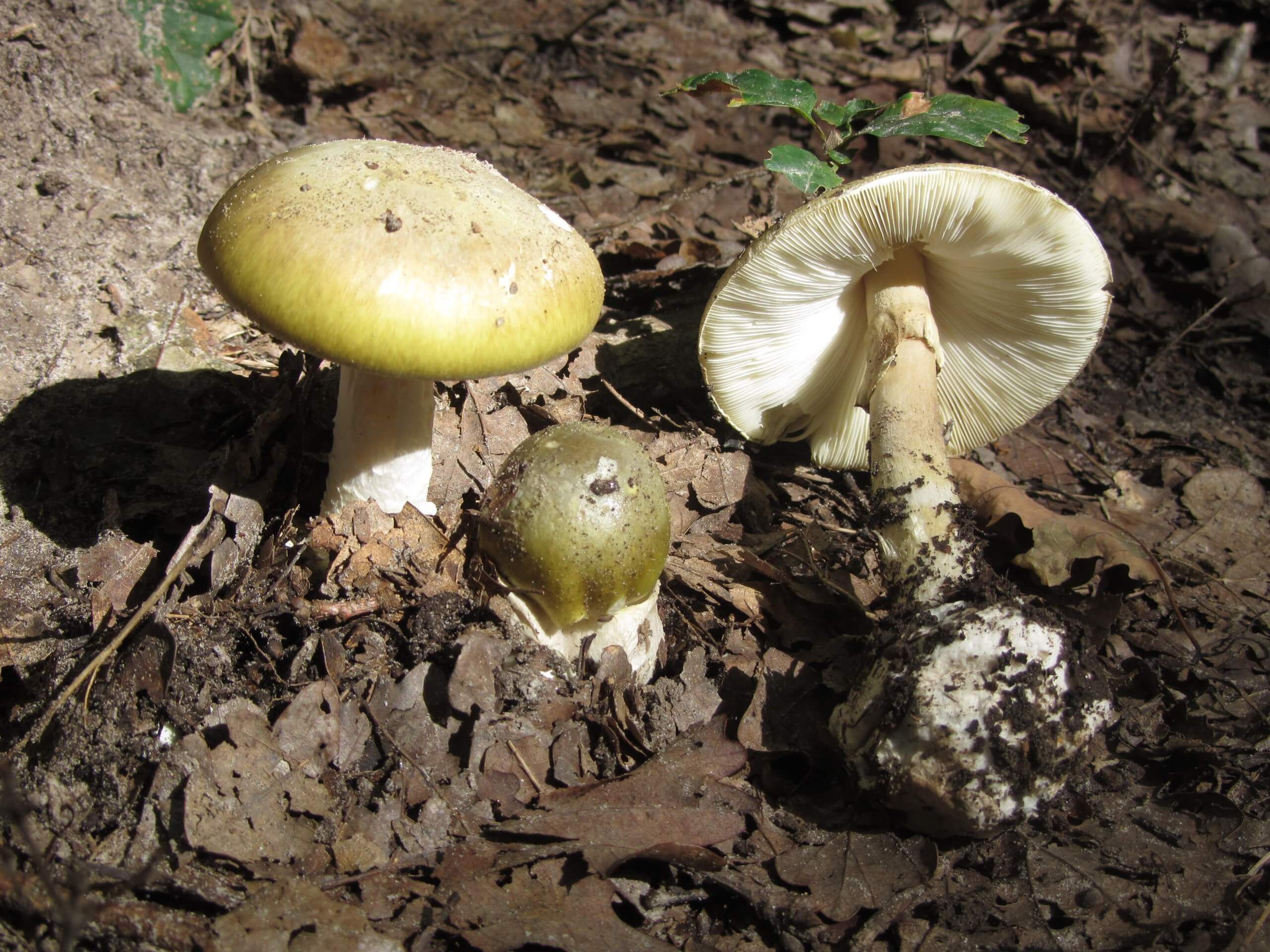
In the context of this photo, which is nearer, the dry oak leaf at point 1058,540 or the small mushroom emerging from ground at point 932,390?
the small mushroom emerging from ground at point 932,390

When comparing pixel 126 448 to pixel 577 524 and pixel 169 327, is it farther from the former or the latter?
pixel 577 524

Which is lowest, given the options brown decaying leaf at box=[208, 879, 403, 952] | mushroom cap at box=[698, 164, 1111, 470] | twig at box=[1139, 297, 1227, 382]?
brown decaying leaf at box=[208, 879, 403, 952]

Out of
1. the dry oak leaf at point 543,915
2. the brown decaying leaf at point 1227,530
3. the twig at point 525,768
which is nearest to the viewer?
the dry oak leaf at point 543,915

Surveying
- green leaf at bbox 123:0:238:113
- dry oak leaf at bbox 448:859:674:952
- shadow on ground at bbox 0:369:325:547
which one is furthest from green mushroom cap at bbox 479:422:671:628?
green leaf at bbox 123:0:238:113

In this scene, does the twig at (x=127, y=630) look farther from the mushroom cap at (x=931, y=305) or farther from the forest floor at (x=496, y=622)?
the mushroom cap at (x=931, y=305)

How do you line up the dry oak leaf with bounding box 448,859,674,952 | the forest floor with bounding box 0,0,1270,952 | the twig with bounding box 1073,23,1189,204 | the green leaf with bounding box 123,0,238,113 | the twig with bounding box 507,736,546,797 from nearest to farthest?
1. the dry oak leaf with bounding box 448,859,674,952
2. the forest floor with bounding box 0,0,1270,952
3. the twig with bounding box 507,736,546,797
4. the twig with bounding box 1073,23,1189,204
5. the green leaf with bounding box 123,0,238,113

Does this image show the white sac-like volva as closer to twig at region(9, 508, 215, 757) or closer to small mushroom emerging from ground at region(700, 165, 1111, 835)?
small mushroom emerging from ground at region(700, 165, 1111, 835)

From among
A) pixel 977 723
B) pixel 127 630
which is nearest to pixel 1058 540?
pixel 977 723

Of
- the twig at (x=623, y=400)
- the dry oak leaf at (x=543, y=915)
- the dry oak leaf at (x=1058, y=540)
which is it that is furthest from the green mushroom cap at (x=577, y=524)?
the dry oak leaf at (x=1058, y=540)
